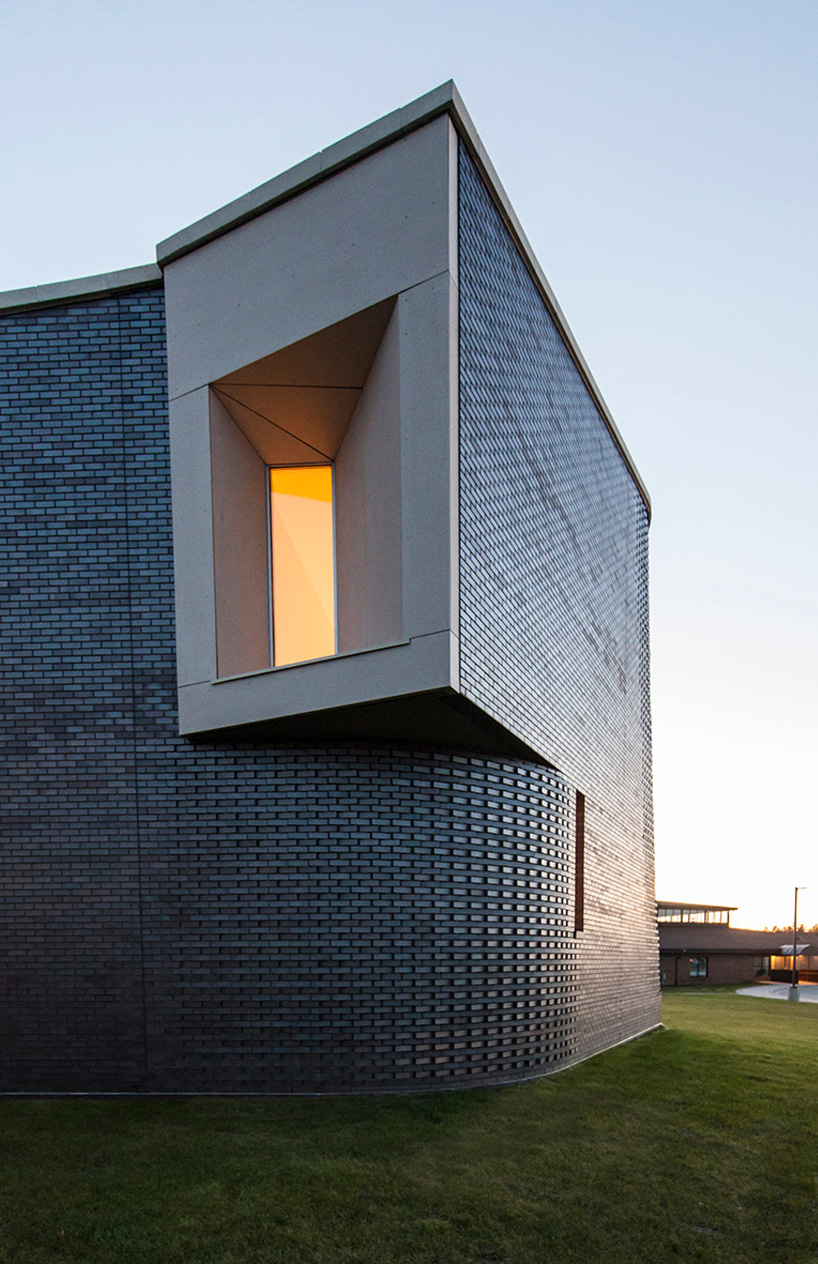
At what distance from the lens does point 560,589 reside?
12.6 m

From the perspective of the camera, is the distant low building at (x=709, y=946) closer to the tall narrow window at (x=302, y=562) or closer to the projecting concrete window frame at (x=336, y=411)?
the tall narrow window at (x=302, y=562)

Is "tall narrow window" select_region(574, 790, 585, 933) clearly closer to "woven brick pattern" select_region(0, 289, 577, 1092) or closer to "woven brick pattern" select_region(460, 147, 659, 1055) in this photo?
"woven brick pattern" select_region(460, 147, 659, 1055)

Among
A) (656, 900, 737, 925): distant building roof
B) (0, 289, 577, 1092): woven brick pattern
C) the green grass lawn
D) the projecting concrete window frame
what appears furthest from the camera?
(656, 900, 737, 925): distant building roof

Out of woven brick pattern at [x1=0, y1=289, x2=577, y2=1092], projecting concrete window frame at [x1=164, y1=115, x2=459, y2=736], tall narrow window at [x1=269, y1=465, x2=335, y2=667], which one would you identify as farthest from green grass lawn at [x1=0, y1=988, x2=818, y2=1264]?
tall narrow window at [x1=269, y1=465, x2=335, y2=667]

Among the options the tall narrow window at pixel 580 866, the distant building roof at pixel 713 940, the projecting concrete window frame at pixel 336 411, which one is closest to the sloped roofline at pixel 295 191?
the projecting concrete window frame at pixel 336 411

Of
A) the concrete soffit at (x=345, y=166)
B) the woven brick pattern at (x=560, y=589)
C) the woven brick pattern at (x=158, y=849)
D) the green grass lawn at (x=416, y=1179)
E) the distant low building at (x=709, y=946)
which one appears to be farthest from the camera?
the distant low building at (x=709, y=946)

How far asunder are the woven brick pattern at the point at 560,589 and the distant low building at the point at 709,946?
26.4 meters

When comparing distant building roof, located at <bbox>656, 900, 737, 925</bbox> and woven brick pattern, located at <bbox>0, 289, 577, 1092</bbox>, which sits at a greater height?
woven brick pattern, located at <bbox>0, 289, 577, 1092</bbox>

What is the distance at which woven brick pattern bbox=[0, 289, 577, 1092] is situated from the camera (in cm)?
898

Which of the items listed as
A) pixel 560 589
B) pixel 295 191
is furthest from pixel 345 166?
pixel 560 589

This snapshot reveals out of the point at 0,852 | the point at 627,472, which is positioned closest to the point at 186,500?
the point at 0,852

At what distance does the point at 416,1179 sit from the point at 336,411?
779 centimetres

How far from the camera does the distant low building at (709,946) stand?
43.7 meters

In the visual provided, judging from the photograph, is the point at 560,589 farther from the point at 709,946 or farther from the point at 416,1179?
the point at 709,946
